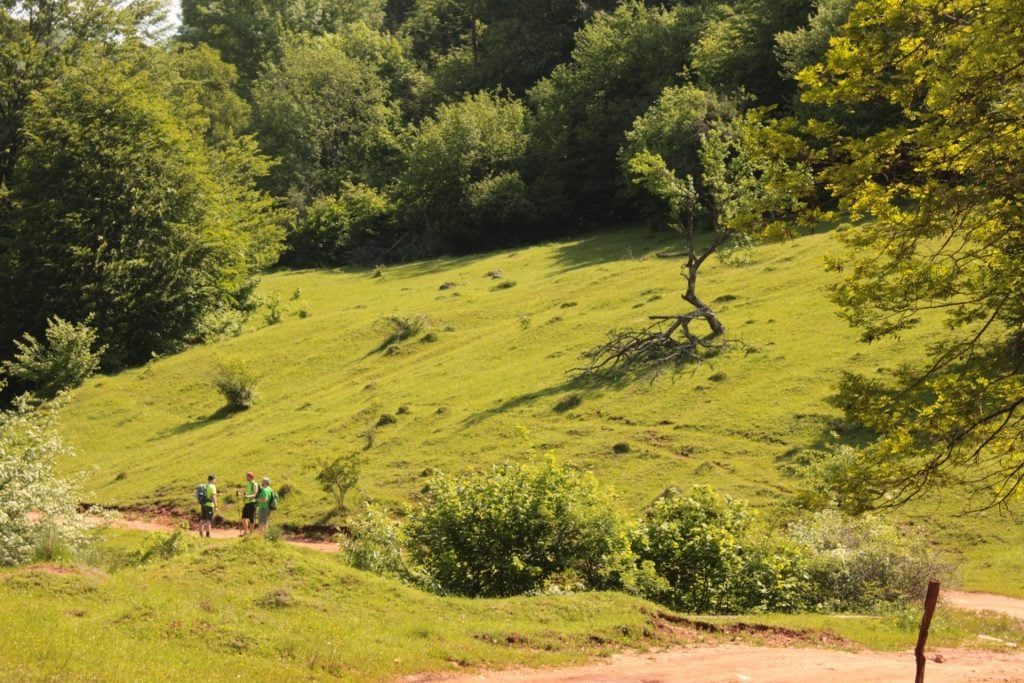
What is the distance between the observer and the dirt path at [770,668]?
1563 cm

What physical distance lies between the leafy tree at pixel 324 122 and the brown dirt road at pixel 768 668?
238 feet

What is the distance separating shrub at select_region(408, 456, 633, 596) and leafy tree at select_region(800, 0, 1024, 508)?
7.52 m

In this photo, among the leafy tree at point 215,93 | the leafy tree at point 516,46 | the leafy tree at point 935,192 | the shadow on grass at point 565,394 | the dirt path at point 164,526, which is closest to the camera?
the leafy tree at point 935,192

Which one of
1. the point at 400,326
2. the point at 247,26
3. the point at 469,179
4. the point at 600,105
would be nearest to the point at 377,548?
the point at 400,326

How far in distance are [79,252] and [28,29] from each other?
16.7 metres

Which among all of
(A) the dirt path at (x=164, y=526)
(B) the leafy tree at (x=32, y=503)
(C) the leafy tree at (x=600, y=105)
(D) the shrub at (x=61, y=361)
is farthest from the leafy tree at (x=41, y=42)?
(B) the leafy tree at (x=32, y=503)

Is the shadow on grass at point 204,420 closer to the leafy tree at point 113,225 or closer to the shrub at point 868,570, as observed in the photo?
the leafy tree at point 113,225

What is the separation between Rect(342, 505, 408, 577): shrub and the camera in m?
21.7

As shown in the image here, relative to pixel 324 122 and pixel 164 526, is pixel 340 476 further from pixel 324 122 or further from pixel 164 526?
pixel 324 122

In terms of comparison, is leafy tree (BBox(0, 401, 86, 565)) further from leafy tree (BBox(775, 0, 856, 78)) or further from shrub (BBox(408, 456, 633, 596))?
leafy tree (BBox(775, 0, 856, 78))

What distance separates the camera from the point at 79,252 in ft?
184

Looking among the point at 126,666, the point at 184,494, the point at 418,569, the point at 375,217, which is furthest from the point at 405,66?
the point at 126,666

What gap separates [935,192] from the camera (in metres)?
13.7

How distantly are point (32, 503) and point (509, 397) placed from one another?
738 inches
